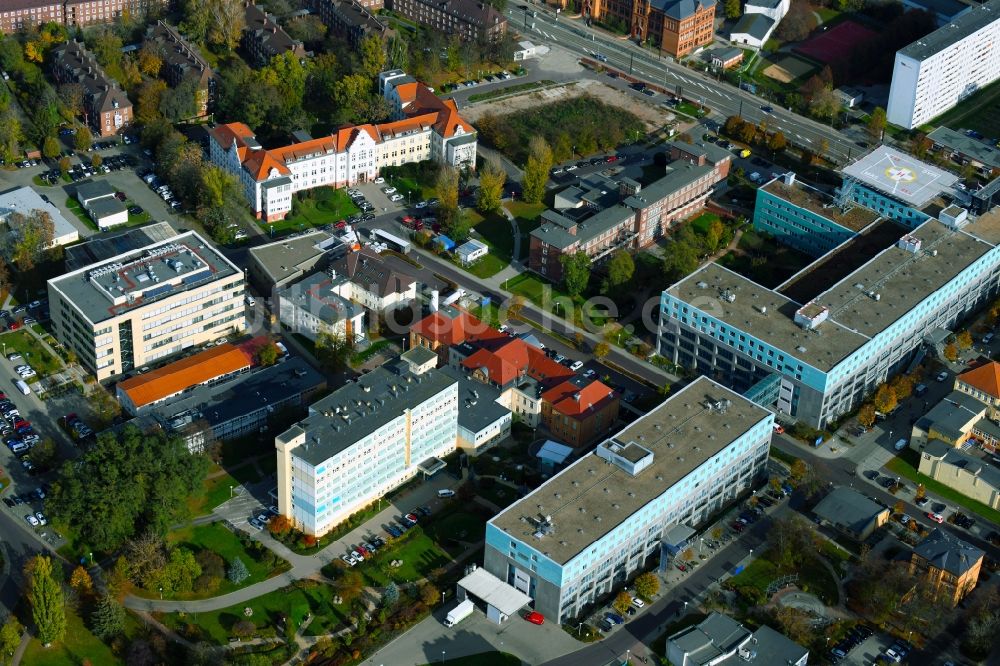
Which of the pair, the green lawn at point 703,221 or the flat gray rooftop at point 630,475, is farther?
the green lawn at point 703,221

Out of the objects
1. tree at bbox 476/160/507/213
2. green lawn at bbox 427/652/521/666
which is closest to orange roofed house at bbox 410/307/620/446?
green lawn at bbox 427/652/521/666

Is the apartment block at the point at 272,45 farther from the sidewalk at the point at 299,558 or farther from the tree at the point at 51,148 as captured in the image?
the sidewalk at the point at 299,558

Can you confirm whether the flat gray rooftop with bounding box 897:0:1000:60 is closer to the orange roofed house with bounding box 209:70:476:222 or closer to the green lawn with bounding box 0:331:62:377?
the orange roofed house with bounding box 209:70:476:222

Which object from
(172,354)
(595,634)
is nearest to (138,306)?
(172,354)

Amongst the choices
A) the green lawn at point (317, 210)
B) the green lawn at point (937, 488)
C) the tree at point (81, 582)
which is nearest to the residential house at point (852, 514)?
the green lawn at point (937, 488)

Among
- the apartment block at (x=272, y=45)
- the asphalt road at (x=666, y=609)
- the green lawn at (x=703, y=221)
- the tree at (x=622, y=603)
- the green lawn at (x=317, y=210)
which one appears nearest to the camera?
the asphalt road at (x=666, y=609)

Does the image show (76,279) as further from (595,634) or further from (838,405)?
(838,405)

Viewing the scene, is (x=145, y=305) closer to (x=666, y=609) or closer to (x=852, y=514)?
(x=666, y=609)
